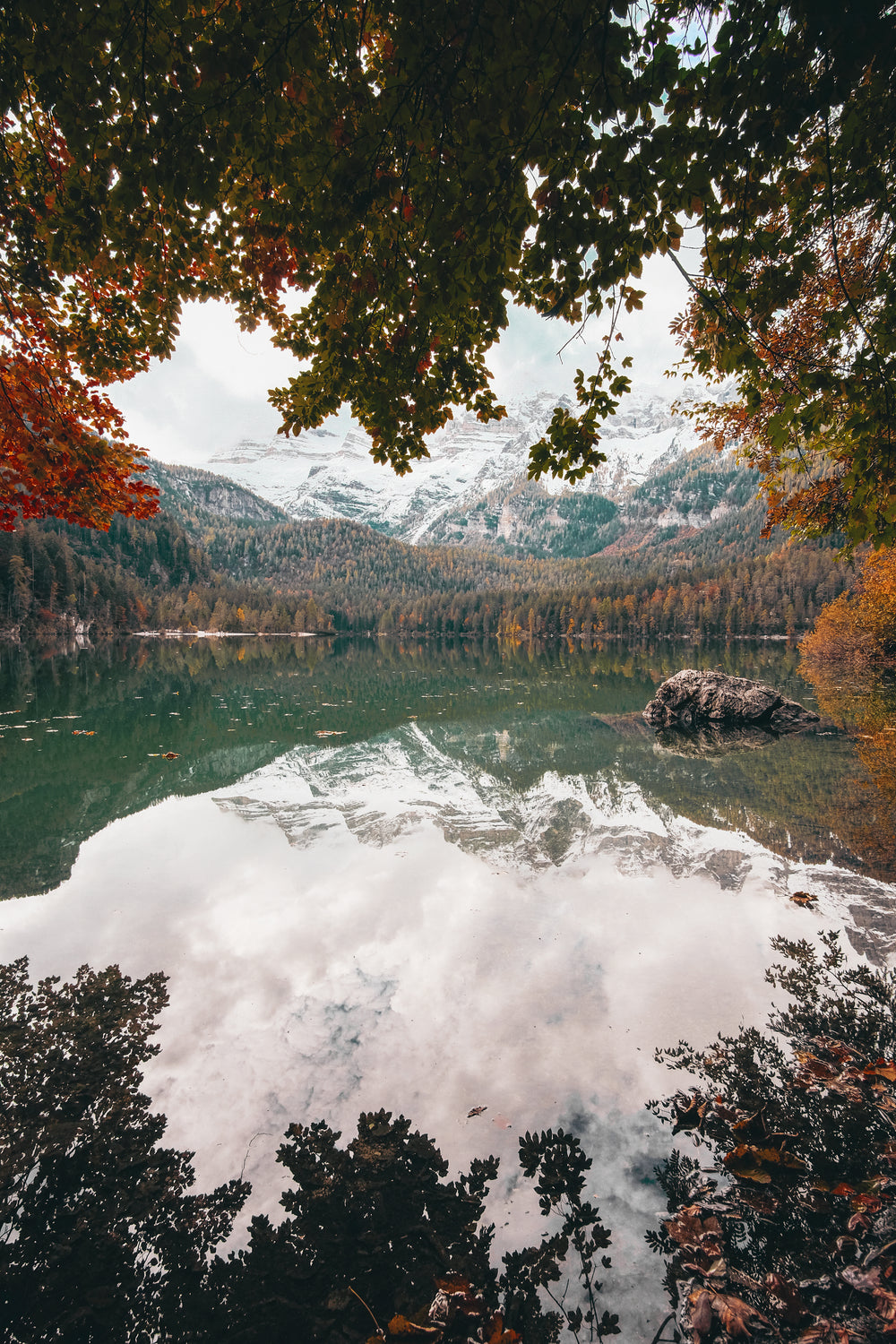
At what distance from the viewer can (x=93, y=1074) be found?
13.1ft

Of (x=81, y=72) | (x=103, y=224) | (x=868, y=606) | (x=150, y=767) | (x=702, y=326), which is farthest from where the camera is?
(x=868, y=606)

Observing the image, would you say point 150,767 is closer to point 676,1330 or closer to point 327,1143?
point 327,1143

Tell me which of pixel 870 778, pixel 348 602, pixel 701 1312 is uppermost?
pixel 348 602

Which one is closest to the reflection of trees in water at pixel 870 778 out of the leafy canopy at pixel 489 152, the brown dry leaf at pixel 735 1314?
the leafy canopy at pixel 489 152

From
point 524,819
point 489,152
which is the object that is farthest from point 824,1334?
point 524,819

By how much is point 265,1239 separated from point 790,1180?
3.08 metres

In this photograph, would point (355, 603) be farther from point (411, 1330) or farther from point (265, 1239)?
point (411, 1330)

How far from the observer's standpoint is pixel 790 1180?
2.97 meters

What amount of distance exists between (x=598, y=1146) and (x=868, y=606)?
32.3 metres

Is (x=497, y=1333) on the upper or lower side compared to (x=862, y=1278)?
lower

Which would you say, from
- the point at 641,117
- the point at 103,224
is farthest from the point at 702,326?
the point at 103,224

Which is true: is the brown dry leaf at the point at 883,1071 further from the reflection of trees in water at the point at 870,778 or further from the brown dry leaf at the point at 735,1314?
the reflection of trees in water at the point at 870,778

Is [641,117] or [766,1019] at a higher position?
[641,117]

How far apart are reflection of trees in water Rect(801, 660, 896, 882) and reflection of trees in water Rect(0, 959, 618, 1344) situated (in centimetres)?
685
